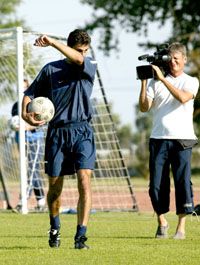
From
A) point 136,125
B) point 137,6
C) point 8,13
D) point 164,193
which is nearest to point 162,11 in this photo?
point 137,6

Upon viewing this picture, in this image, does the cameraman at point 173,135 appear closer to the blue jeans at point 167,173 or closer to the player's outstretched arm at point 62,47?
the blue jeans at point 167,173

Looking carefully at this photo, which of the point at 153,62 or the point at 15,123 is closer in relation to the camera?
the point at 153,62

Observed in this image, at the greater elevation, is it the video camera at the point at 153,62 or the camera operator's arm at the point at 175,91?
the video camera at the point at 153,62

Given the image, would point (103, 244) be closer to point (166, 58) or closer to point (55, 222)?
point (55, 222)

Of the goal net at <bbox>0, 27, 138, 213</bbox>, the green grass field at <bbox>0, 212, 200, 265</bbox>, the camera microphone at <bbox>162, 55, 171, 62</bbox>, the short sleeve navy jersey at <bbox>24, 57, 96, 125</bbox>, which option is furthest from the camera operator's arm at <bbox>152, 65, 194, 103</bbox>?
the goal net at <bbox>0, 27, 138, 213</bbox>

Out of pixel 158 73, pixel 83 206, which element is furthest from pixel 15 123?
pixel 83 206

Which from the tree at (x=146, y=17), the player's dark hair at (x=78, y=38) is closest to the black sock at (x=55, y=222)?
the player's dark hair at (x=78, y=38)

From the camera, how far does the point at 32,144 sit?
17375 millimetres

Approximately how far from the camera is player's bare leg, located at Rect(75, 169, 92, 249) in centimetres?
1001

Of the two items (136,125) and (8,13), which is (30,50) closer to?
(8,13)

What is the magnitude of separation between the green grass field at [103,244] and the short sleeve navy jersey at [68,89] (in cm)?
127

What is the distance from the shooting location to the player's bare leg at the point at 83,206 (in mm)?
10008

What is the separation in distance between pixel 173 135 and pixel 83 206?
74.5 inches

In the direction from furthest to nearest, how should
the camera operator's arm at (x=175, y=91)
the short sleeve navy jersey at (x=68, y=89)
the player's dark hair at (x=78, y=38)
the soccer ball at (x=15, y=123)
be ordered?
the soccer ball at (x=15, y=123) → the camera operator's arm at (x=175, y=91) → the short sleeve navy jersey at (x=68, y=89) → the player's dark hair at (x=78, y=38)
